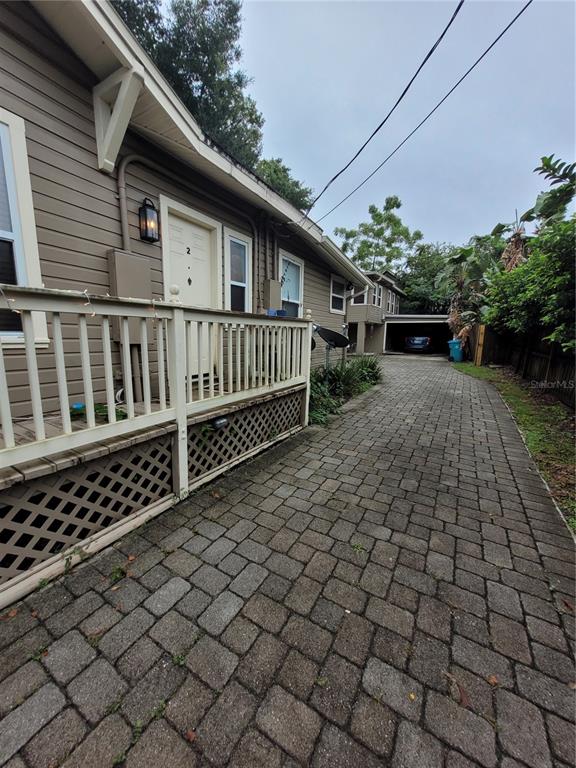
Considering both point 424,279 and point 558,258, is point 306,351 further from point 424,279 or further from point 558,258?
point 424,279

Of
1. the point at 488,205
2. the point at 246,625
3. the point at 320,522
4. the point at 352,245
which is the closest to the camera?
the point at 246,625

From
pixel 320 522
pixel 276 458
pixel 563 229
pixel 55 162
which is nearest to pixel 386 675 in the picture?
pixel 320 522

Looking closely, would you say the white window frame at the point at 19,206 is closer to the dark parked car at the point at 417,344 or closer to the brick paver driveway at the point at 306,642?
the brick paver driveway at the point at 306,642

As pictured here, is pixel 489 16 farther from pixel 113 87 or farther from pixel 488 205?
pixel 488 205

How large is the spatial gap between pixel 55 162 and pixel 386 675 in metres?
4.37

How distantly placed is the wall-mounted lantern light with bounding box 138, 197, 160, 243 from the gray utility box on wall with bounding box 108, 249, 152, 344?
26 centimetres

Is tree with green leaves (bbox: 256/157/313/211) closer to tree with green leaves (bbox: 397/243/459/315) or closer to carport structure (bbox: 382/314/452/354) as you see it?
carport structure (bbox: 382/314/452/354)

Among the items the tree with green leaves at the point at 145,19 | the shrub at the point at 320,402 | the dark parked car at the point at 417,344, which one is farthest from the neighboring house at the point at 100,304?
the dark parked car at the point at 417,344

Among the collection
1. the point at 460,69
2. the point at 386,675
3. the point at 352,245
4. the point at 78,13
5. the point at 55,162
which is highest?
the point at 352,245

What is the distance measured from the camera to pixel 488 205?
23469 millimetres

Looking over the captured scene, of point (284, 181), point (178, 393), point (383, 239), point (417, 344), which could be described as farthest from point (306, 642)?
point (383, 239)

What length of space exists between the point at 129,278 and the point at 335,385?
4817 mm
